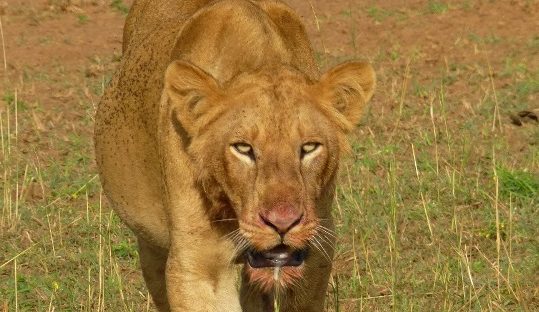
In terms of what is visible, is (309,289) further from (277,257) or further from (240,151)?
(240,151)

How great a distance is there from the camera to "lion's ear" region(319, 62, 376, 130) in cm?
454

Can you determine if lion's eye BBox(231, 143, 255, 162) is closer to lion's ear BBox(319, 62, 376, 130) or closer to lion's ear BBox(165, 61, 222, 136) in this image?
lion's ear BBox(165, 61, 222, 136)

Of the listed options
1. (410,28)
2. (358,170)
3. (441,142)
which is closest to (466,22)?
(410,28)

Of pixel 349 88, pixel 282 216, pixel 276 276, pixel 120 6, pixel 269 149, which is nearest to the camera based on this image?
pixel 282 216

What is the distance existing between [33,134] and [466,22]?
4.06 metres

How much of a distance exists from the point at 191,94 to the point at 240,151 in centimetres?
28

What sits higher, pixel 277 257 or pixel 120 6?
pixel 277 257

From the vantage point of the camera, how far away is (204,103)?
4477 mm

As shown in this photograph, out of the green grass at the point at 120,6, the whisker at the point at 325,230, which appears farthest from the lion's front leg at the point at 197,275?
the green grass at the point at 120,6

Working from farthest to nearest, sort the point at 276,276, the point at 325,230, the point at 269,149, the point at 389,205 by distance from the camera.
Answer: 1. the point at 389,205
2. the point at 325,230
3. the point at 276,276
4. the point at 269,149

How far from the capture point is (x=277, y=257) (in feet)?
14.4

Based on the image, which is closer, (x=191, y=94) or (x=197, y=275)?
(x=191, y=94)

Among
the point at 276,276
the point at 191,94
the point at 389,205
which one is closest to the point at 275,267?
the point at 276,276

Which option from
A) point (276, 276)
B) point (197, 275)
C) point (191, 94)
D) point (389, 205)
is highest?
point (191, 94)
